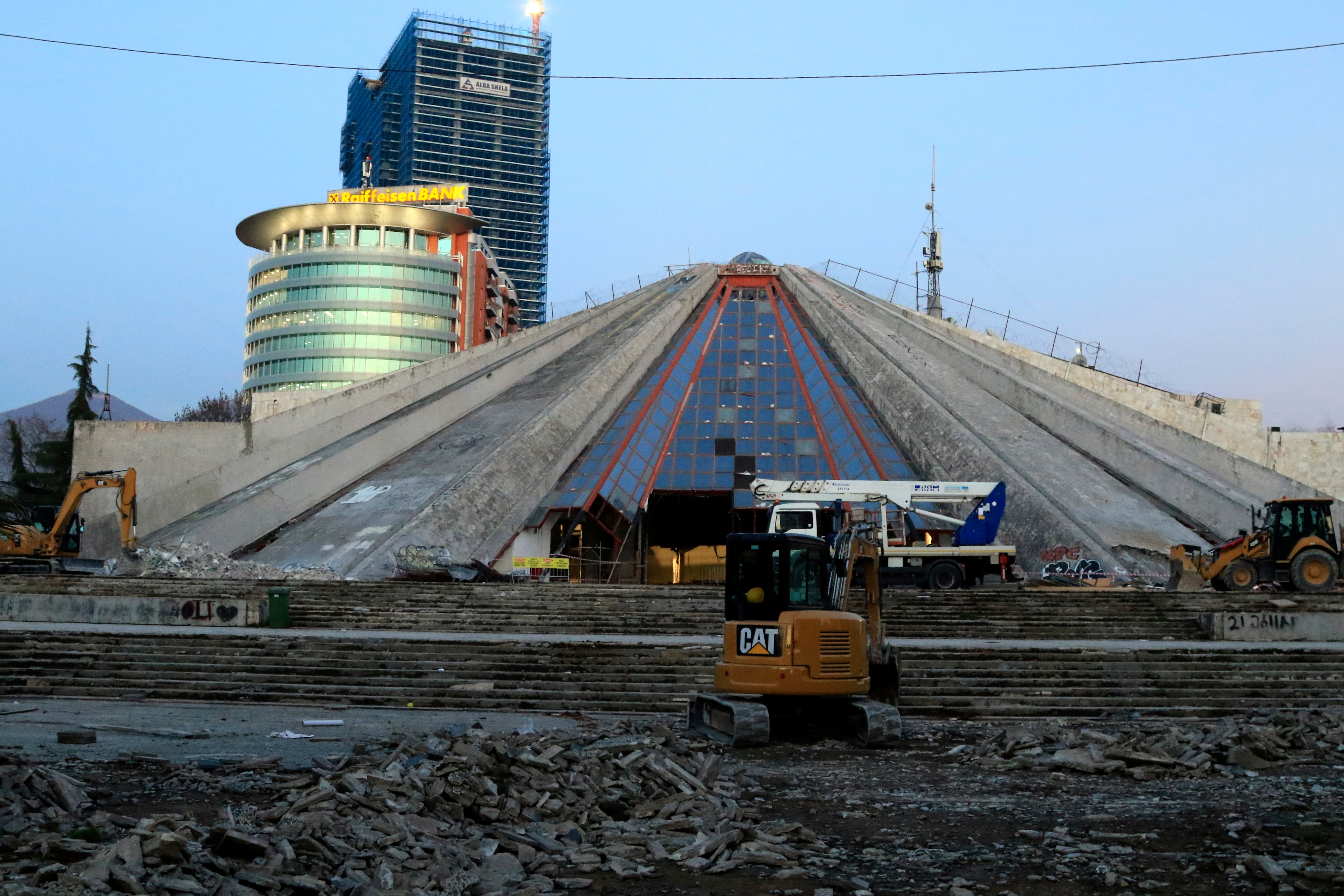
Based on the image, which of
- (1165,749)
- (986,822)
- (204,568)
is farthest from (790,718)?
(204,568)

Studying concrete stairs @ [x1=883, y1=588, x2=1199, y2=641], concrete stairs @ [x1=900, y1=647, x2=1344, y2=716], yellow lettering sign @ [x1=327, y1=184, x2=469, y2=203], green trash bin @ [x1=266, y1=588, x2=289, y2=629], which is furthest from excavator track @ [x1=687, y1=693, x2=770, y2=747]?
yellow lettering sign @ [x1=327, y1=184, x2=469, y2=203]

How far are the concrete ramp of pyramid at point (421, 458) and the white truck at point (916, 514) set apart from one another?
22.7 ft

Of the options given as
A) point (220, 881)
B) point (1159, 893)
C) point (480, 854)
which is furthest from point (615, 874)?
point (1159, 893)

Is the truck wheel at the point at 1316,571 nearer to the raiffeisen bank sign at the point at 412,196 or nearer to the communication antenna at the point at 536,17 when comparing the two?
the raiffeisen bank sign at the point at 412,196

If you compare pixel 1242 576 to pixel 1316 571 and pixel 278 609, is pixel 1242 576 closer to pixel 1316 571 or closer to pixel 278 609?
pixel 1316 571

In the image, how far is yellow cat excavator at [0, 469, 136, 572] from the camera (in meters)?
25.6

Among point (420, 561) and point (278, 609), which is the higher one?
point (420, 561)

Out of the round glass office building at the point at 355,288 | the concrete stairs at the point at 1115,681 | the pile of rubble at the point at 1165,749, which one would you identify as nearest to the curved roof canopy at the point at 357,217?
the round glass office building at the point at 355,288

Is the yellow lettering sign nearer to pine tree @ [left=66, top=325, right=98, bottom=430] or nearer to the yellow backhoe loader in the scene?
pine tree @ [left=66, top=325, right=98, bottom=430]

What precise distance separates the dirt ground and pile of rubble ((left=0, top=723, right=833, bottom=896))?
15 cm

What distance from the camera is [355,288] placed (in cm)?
8538

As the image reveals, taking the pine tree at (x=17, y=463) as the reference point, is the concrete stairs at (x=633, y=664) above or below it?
below

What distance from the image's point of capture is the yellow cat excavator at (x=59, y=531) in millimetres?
25641

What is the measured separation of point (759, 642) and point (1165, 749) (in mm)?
3533
